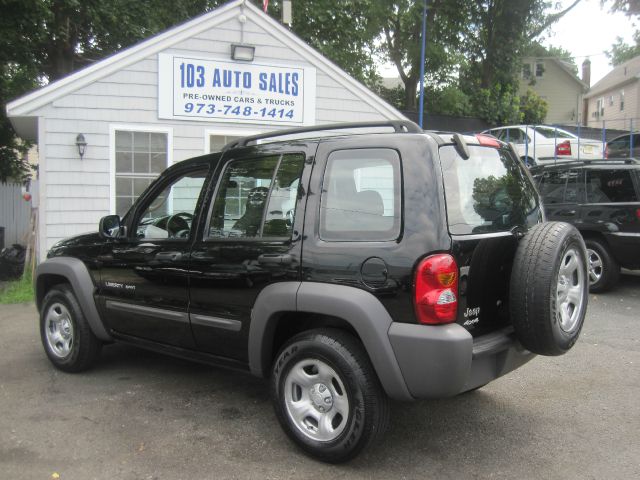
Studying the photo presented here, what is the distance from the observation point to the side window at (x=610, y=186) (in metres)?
7.82

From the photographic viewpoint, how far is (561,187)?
8.67 meters

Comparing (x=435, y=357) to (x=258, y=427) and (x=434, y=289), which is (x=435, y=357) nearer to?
(x=434, y=289)

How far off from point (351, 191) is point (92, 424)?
7.60 feet

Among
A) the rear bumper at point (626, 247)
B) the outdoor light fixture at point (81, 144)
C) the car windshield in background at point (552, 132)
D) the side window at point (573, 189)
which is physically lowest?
the rear bumper at point (626, 247)

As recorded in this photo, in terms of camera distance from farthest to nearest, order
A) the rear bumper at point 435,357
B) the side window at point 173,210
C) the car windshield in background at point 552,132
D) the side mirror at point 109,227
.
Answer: the car windshield in background at point 552,132 → the side mirror at point 109,227 → the side window at point 173,210 → the rear bumper at point 435,357

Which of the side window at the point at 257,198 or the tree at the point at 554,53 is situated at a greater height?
the tree at the point at 554,53

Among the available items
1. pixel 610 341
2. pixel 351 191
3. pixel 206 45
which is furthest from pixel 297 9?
pixel 351 191

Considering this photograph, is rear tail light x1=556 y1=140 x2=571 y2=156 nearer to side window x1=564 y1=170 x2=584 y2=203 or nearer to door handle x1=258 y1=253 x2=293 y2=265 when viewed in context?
side window x1=564 y1=170 x2=584 y2=203

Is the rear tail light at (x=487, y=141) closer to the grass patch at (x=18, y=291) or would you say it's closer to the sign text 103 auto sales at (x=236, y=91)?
the sign text 103 auto sales at (x=236, y=91)

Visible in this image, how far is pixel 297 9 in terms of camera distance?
2048cm

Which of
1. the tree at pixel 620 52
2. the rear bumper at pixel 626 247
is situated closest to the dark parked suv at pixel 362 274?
the rear bumper at pixel 626 247

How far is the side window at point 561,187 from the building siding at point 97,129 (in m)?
5.18

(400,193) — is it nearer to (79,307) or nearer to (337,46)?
(79,307)

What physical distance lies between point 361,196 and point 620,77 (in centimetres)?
4433
